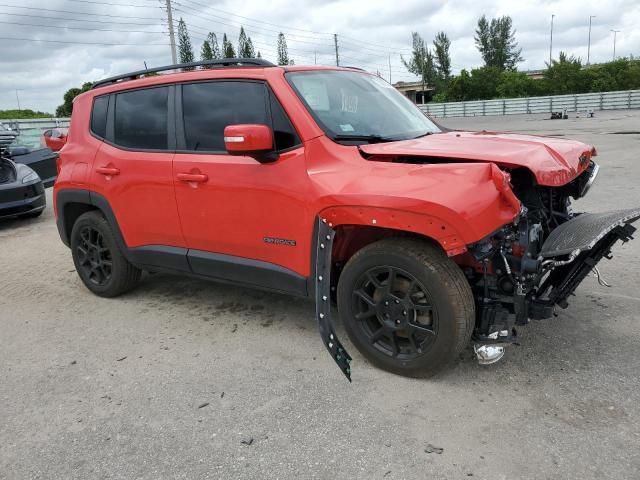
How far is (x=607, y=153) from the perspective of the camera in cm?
1380

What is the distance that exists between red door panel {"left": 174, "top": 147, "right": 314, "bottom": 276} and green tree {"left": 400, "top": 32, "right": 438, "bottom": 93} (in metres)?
93.4

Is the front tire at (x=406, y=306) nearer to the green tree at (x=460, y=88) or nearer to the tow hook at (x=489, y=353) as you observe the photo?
the tow hook at (x=489, y=353)

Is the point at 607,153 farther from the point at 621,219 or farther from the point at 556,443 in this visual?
the point at 556,443

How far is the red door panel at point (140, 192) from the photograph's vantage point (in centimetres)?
421

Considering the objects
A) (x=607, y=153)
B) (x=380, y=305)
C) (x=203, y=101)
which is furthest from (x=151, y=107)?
(x=607, y=153)

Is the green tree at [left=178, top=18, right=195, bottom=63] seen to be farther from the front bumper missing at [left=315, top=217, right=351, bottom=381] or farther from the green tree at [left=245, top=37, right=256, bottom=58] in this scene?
the front bumper missing at [left=315, top=217, right=351, bottom=381]

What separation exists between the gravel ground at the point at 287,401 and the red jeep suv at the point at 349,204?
0.30 m

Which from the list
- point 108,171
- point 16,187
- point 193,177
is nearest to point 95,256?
point 108,171

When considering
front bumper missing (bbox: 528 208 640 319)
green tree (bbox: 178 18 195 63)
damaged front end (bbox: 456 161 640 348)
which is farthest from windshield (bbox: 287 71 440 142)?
green tree (bbox: 178 18 195 63)

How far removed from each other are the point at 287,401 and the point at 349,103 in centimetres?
204

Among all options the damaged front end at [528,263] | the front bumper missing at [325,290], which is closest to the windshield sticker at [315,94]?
the front bumper missing at [325,290]

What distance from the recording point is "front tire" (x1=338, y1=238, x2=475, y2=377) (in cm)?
302

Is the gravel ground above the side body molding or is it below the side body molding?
below

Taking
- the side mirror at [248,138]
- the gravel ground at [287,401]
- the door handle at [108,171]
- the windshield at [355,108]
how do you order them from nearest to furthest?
the gravel ground at [287,401], the side mirror at [248,138], the windshield at [355,108], the door handle at [108,171]
